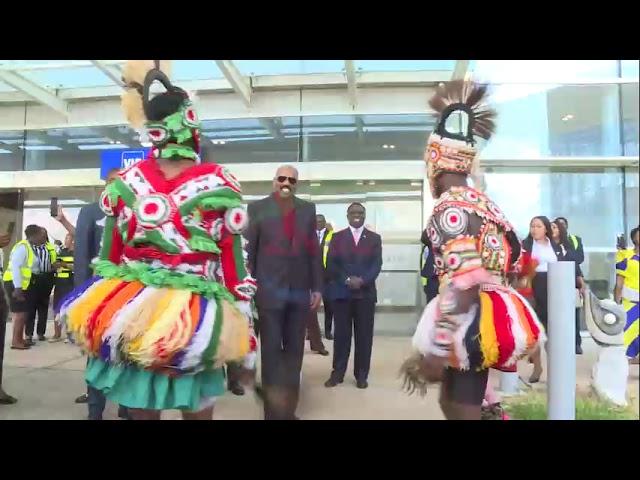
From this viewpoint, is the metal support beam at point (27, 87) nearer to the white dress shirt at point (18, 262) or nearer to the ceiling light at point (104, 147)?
the ceiling light at point (104, 147)

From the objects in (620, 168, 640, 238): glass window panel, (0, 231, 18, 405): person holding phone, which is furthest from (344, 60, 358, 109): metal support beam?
(0, 231, 18, 405): person holding phone

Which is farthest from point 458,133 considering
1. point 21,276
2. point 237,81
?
point 21,276

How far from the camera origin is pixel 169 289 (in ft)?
5.97

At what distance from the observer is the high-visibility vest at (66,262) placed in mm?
5566

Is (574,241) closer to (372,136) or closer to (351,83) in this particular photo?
(372,136)

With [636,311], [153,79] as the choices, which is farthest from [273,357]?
[636,311]

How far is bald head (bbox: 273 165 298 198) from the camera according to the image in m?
3.29

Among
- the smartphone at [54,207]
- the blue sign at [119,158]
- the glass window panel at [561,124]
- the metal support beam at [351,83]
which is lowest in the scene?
the smartphone at [54,207]

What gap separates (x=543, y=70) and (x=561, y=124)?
1980 millimetres

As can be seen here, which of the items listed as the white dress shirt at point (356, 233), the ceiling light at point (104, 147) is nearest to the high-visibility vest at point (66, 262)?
the ceiling light at point (104, 147)

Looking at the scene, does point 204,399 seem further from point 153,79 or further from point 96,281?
point 153,79

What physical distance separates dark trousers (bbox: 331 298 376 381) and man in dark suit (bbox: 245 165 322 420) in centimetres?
114

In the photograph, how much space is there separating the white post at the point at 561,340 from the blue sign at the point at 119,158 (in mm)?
2711

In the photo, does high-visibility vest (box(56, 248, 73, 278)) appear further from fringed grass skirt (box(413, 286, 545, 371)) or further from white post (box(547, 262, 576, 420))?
white post (box(547, 262, 576, 420))
